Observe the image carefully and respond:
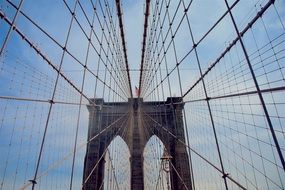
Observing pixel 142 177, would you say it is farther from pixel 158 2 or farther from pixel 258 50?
pixel 258 50

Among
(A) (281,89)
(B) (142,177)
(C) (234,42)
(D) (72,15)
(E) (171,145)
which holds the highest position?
(D) (72,15)

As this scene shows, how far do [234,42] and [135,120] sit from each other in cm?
1357

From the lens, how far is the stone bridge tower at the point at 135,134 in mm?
14992

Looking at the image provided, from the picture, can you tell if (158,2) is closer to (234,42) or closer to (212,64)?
(212,64)

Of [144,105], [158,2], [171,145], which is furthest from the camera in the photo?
[144,105]

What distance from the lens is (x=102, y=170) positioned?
1523 cm

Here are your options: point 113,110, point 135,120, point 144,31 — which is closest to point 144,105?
point 135,120

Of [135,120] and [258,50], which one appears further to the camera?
[135,120]

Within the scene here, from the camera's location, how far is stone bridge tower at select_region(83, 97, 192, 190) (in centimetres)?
1499

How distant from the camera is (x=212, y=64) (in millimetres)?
6023

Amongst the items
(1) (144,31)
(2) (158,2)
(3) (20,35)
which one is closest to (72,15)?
(3) (20,35)

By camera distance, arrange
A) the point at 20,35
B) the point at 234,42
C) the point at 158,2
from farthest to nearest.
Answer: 1. the point at 158,2
2. the point at 234,42
3. the point at 20,35

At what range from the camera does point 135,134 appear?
17.1 meters

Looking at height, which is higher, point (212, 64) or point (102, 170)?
point (212, 64)
